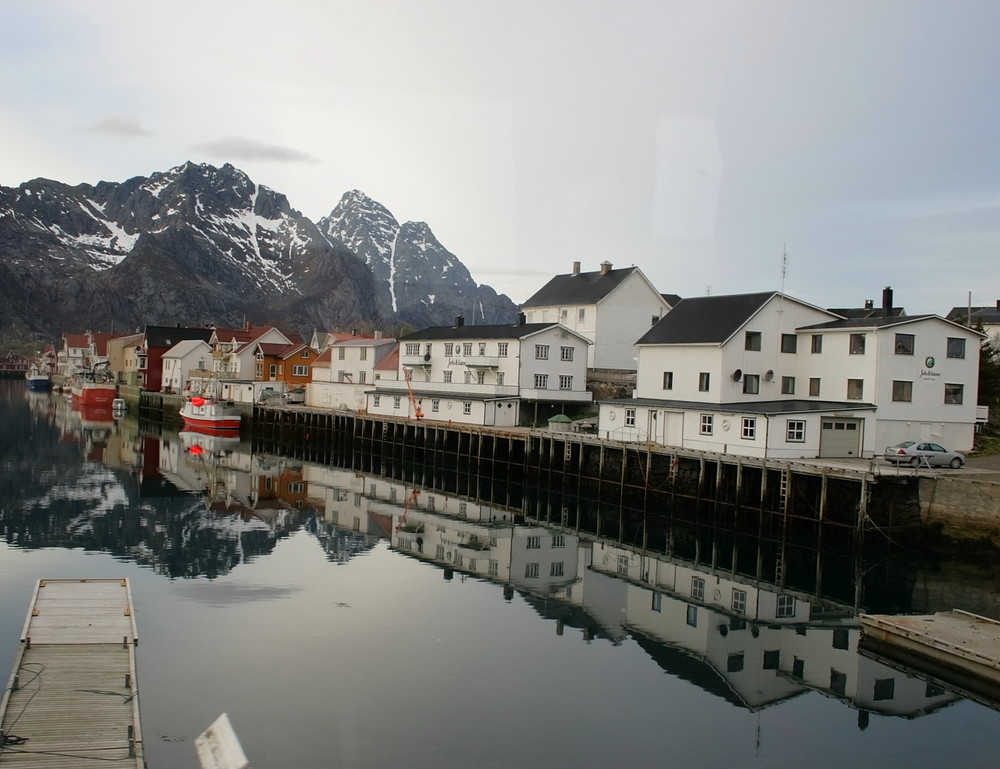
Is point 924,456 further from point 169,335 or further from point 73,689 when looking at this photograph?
point 169,335

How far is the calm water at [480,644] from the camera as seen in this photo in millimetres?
15578

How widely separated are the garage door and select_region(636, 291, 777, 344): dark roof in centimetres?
640

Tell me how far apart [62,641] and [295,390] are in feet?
227

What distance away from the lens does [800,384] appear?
144 ft

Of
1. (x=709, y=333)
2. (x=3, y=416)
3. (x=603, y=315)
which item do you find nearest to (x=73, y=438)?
(x=3, y=416)

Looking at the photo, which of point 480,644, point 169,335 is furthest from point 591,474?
point 169,335

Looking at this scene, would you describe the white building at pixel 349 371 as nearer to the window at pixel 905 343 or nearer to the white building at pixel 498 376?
the white building at pixel 498 376

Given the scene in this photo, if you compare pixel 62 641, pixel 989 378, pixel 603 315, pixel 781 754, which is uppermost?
pixel 603 315

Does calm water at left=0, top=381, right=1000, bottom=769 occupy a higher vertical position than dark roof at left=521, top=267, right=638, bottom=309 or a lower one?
lower

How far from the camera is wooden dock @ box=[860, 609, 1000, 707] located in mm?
18406

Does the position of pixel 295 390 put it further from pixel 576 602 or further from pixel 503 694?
pixel 503 694

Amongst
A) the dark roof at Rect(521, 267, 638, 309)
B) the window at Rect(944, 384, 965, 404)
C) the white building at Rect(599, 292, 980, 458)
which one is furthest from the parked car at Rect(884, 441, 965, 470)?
the dark roof at Rect(521, 267, 638, 309)

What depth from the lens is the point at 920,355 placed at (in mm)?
40094

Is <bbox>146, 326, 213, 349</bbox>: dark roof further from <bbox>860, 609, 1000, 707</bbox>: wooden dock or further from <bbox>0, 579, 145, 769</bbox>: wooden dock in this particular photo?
<bbox>860, 609, 1000, 707</bbox>: wooden dock
